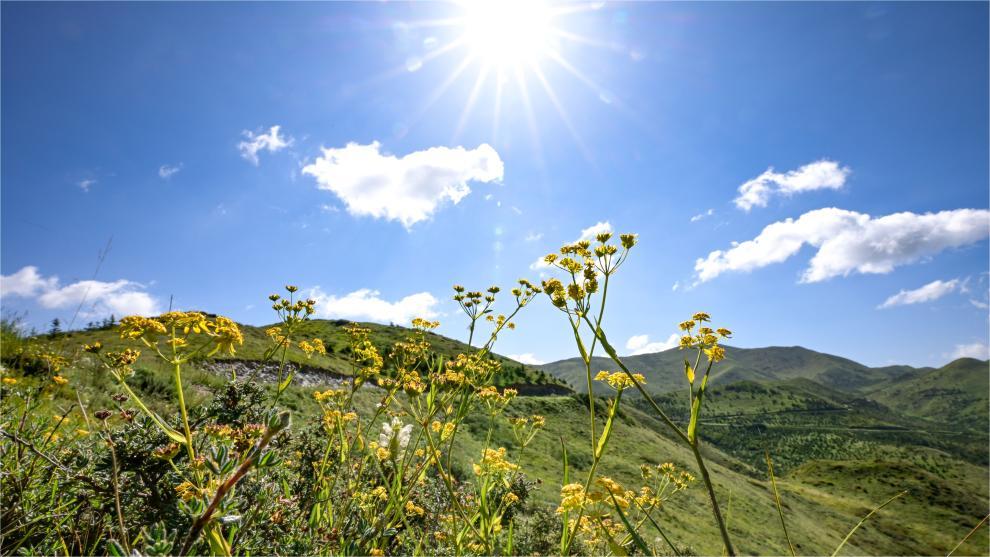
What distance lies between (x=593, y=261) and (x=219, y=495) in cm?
235

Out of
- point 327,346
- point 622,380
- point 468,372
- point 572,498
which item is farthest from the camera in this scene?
point 327,346

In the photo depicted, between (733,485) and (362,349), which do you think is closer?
(362,349)

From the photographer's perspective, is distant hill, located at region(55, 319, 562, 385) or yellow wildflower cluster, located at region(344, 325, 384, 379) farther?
distant hill, located at region(55, 319, 562, 385)

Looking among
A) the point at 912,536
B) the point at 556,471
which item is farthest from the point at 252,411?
the point at 912,536

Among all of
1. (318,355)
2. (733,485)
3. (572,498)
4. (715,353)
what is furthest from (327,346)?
(715,353)

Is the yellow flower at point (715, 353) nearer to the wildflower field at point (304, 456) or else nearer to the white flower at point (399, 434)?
the wildflower field at point (304, 456)

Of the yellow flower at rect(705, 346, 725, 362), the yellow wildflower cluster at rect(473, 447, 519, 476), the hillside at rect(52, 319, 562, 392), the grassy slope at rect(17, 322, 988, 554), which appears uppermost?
the hillside at rect(52, 319, 562, 392)

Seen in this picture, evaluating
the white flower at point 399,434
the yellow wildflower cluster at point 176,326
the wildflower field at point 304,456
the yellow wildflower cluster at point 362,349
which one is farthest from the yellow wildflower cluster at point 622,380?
the yellow wildflower cluster at point 362,349

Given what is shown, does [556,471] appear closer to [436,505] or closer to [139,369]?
[139,369]

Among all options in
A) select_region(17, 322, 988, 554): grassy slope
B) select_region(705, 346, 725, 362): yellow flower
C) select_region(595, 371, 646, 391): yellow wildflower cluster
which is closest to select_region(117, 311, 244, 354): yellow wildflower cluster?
select_region(17, 322, 988, 554): grassy slope

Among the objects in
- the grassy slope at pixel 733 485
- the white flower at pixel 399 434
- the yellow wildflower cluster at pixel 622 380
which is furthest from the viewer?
the grassy slope at pixel 733 485

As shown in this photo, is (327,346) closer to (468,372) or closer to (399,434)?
(399,434)

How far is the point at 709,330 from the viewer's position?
2.54m

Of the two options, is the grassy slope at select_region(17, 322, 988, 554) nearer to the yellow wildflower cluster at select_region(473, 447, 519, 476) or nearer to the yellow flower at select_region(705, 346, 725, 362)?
the yellow wildflower cluster at select_region(473, 447, 519, 476)
